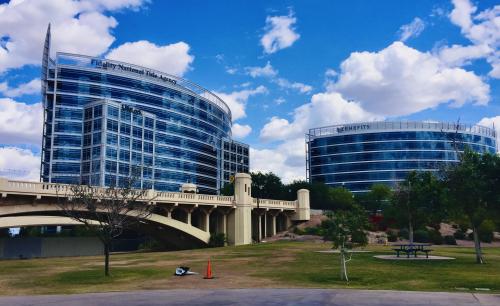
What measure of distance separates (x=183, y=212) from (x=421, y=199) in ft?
105

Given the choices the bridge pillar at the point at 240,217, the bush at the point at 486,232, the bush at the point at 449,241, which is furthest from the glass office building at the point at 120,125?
the bush at the point at 486,232

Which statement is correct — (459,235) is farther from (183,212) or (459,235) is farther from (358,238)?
(358,238)

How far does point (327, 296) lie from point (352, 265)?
14599 millimetres

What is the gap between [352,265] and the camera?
3206cm

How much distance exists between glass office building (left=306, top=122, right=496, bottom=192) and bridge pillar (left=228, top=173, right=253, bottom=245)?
95665 millimetres

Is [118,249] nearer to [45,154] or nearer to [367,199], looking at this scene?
[45,154]

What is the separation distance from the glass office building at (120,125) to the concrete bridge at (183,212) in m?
41.9

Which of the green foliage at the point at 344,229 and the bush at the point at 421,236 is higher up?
the green foliage at the point at 344,229

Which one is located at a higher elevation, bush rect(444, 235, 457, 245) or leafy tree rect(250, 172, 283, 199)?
leafy tree rect(250, 172, 283, 199)

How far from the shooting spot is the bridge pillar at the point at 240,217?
227 ft

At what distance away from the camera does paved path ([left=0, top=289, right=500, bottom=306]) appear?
55.0ft

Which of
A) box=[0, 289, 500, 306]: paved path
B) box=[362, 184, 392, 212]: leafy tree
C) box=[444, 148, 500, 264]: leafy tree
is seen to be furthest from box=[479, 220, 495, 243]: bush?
box=[0, 289, 500, 306]: paved path

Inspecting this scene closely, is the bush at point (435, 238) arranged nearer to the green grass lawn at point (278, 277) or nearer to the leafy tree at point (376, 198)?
the leafy tree at point (376, 198)

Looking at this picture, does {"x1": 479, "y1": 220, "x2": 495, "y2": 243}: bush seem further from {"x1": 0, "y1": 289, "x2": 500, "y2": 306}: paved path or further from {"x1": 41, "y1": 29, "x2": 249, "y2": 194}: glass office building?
{"x1": 41, "y1": 29, "x2": 249, "y2": 194}: glass office building
